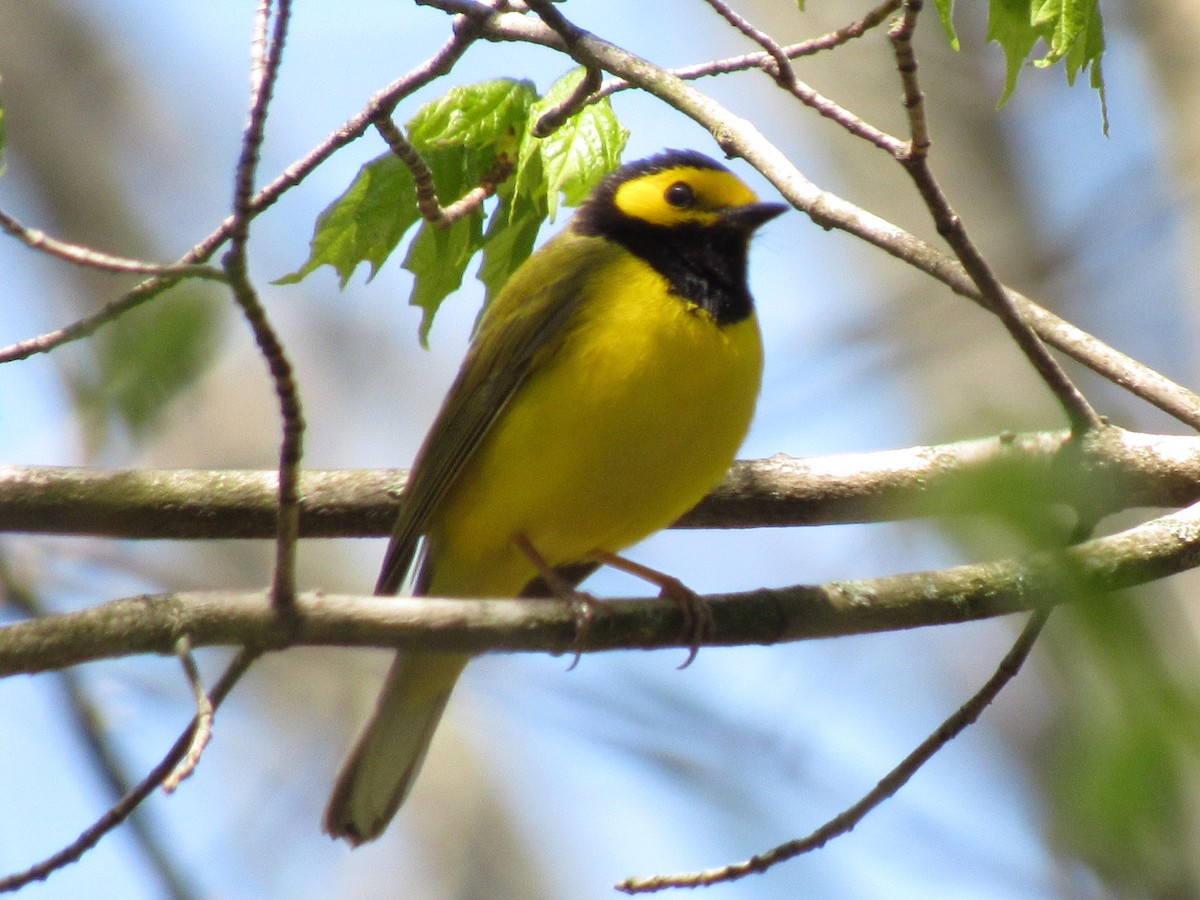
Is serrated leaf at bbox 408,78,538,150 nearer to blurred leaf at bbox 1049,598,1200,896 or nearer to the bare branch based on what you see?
the bare branch

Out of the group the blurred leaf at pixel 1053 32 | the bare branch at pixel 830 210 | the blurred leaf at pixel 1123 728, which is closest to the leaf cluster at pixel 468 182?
the bare branch at pixel 830 210

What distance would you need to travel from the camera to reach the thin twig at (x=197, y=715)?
2.94 metres

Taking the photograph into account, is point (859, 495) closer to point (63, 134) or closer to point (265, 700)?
point (265, 700)

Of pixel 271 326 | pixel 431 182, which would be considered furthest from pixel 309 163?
pixel 271 326

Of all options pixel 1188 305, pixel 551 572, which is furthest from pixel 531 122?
pixel 1188 305

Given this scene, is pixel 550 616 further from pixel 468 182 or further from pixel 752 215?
pixel 752 215

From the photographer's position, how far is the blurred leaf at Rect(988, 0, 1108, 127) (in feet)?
12.5

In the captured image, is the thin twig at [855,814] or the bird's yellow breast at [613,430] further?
the bird's yellow breast at [613,430]

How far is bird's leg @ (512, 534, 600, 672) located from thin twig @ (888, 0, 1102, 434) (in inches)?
51.8

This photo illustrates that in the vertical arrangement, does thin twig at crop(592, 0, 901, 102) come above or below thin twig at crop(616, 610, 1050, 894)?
above

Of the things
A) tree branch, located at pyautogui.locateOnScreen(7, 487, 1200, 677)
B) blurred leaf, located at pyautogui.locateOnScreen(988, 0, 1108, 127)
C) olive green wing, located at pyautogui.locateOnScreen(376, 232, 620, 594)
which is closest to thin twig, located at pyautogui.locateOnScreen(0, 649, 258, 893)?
tree branch, located at pyautogui.locateOnScreen(7, 487, 1200, 677)

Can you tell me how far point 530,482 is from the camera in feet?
16.1

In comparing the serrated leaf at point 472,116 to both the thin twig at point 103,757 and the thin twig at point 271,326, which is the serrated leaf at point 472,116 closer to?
the thin twig at point 271,326

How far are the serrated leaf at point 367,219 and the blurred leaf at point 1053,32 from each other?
178 cm
